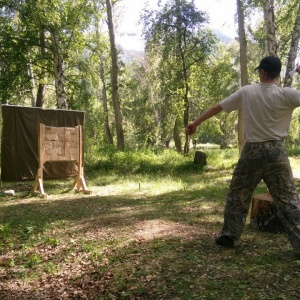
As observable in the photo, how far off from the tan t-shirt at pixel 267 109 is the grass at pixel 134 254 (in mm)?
1333

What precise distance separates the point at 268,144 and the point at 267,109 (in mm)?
367

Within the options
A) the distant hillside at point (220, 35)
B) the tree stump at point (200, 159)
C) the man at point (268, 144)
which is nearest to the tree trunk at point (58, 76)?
the tree stump at point (200, 159)

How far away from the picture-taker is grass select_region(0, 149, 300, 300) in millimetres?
2943

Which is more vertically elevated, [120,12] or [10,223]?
[120,12]

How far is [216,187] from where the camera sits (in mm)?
9312

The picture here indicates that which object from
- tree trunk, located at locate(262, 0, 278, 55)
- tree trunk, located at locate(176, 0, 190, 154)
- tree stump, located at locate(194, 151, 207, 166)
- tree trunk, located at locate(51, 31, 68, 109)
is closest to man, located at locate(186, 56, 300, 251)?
tree trunk, located at locate(262, 0, 278, 55)

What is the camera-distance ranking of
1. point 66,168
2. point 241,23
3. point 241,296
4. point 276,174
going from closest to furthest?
point 241,296 < point 276,174 < point 66,168 < point 241,23

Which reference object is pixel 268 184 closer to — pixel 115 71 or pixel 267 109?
pixel 267 109

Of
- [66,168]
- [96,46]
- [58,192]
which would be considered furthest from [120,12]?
[58,192]

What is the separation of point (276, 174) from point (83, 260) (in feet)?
7.79

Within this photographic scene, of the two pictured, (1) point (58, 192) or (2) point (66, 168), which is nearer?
(1) point (58, 192)

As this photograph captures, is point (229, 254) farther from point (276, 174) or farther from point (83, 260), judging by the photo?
point (83, 260)

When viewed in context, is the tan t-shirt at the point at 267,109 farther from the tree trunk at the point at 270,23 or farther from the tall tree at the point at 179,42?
the tall tree at the point at 179,42

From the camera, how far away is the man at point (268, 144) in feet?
11.0
